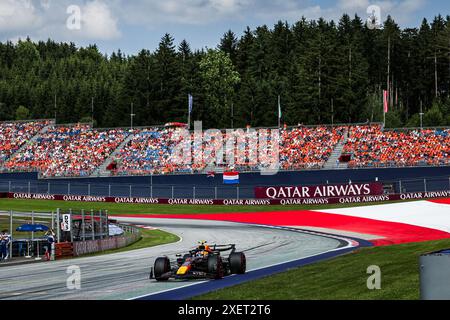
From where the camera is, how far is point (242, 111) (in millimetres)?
99562

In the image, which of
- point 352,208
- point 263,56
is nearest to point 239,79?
point 263,56

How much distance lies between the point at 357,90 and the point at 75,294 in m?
88.9

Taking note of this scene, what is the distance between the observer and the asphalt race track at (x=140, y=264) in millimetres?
16500

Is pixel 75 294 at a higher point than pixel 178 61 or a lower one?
lower

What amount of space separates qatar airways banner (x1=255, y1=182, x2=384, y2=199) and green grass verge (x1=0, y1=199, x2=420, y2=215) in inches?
57.9

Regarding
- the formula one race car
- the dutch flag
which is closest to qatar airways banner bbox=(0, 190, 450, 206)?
the dutch flag

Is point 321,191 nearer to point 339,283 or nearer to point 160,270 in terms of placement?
point 160,270

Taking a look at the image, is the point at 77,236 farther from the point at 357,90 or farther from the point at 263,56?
the point at 263,56

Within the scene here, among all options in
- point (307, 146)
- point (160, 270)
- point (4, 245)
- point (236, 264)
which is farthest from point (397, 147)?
point (160, 270)

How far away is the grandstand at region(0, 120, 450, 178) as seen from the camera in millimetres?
61344

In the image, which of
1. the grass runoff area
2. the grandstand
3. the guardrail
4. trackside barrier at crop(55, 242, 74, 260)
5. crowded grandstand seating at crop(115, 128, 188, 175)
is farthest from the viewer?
crowded grandstand seating at crop(115, 128, 188, 175)

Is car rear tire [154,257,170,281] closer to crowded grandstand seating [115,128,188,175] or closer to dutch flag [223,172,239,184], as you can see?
dutch flag [223,172,239,184]

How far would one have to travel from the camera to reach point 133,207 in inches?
2247

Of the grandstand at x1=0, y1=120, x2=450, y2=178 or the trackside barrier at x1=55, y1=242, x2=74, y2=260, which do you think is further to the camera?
the grandstand at x1=0, y1=120, x2=450, y2=178
